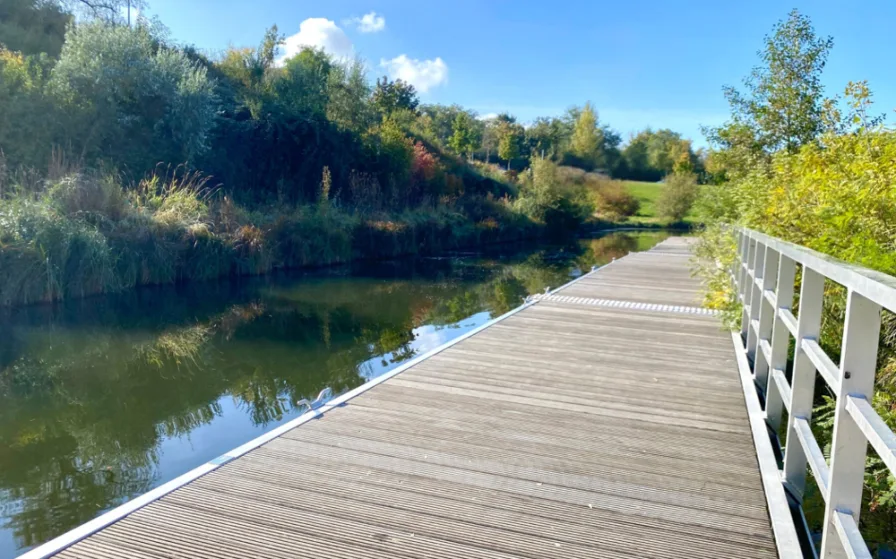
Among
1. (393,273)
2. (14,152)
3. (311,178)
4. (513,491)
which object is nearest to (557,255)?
(393,273)

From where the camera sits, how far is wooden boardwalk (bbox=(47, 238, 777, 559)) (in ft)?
7.02

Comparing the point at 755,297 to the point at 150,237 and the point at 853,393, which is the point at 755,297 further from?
the point at 150,237

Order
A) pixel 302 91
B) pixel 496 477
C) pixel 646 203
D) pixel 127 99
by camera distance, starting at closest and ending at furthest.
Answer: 1. pixel 496 477
2. pixel 127 99
3. pixel 302 91
4. pixel 646 203

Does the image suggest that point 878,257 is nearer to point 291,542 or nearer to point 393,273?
point 291,542

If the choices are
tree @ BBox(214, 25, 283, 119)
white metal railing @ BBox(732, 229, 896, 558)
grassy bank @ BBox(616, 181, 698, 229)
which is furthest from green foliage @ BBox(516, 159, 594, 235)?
white metal railing @ BBox(732, 229, 896, 558)

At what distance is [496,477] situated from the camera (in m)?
2.64

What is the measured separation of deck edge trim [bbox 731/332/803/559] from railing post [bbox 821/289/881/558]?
1.39 feet

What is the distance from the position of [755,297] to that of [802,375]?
2069 mm

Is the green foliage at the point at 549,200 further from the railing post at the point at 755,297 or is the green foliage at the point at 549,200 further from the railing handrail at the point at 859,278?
the railing handrail at the point at 859,278

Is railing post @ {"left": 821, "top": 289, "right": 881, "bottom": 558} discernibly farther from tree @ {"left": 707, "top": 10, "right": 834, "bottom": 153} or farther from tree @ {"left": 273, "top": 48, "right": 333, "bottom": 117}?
tree @ {"left": 273, "top": 48, "right": 333, "bottom": 117}

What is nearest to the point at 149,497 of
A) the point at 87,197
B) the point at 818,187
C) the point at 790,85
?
the point at 818,187

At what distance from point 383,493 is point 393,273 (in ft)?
37.8

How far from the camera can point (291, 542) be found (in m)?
2.13

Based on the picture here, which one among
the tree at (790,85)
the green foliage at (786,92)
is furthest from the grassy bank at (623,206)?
the tree at (790,85)
